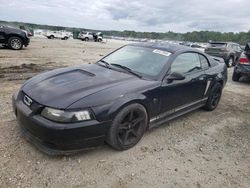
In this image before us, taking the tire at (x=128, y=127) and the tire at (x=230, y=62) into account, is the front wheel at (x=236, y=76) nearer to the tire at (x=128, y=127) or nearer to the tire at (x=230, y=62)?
the tire at (x=230, y=62)

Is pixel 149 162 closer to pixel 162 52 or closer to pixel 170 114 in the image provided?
pixel 170 114

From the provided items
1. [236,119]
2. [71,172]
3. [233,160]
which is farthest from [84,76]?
[236,119]

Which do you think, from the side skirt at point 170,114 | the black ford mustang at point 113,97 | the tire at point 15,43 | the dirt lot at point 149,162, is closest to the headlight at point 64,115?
the black ford mustang at point 113,97

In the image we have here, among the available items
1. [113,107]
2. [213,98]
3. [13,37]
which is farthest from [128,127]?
[13,37]

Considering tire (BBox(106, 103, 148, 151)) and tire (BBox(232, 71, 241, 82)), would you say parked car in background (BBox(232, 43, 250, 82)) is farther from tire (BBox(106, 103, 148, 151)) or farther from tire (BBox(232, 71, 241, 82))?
tire (BBox(106, 103, 148, 151))

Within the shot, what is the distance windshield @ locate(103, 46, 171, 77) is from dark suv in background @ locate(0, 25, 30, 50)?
10.0 metres

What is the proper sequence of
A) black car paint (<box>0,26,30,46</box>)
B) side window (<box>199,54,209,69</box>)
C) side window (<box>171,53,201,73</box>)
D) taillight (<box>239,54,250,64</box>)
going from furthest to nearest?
black car paint (<box>0,26,30,46</box>) < taillight (<box>239,54,250,64</box>) < side window (<box>199,54,209,69</box>) < side window (<box>171,53,201,73</box>)

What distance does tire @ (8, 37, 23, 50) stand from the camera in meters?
12.9

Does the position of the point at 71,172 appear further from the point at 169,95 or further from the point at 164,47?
the point at 164,47

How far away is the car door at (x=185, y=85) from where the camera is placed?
147 inches

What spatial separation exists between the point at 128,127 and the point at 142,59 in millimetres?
1300

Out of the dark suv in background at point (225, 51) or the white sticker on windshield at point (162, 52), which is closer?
the white sticker on windshield at point (162, 52)

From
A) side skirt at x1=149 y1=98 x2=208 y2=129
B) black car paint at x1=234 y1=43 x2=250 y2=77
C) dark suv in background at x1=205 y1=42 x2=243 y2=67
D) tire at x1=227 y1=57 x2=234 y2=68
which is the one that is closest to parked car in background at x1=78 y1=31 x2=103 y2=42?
dark suv in background at x1=205 y1=42 x2=243 y2=67

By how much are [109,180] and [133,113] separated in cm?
94
